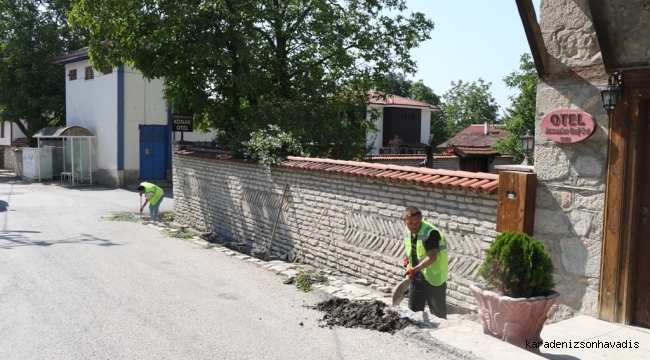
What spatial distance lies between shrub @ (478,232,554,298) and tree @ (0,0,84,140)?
3078 cm

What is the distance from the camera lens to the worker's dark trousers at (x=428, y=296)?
22.6 feet

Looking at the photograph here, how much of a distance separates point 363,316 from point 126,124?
72.2 feet

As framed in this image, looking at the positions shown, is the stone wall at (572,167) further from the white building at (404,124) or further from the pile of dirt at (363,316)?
the white building at (404,124)

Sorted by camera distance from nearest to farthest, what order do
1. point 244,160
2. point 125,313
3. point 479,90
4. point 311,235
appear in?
point 125,313 < point 311,235 < point 244,160 < point 479,90

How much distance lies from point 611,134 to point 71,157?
26198 mm

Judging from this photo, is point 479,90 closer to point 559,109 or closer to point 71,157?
point 71,157

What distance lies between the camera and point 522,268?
5.25m

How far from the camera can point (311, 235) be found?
1109 centimetres

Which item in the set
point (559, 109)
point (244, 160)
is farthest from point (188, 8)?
point (559, 109)

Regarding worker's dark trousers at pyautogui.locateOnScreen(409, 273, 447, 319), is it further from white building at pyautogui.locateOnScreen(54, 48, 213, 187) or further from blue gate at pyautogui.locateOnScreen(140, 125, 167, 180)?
blue gate at pyautogui.locateOnScreen(140, 125, 167, 180)

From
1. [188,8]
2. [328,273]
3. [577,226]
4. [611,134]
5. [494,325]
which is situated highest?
[188,8]

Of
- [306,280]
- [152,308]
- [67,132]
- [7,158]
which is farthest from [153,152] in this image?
[152,308]

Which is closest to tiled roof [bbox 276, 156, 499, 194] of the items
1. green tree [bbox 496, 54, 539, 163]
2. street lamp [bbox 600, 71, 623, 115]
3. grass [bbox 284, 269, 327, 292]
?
street lamp [bbox 600, 71, 623, 115]

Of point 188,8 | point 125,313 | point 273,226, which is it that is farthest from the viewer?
point 188,8
